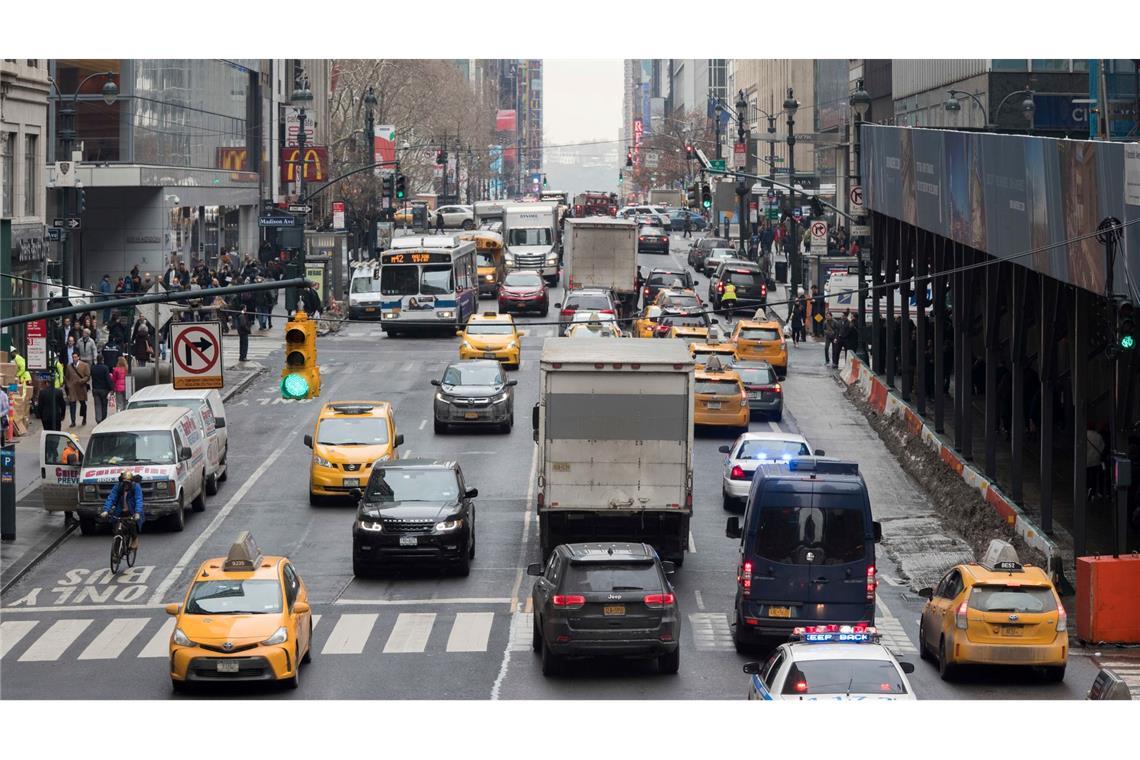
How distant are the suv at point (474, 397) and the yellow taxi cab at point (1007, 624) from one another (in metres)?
21.8

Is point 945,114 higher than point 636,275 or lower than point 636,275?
higher

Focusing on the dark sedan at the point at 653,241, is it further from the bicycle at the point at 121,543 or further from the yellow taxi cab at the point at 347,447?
the bicycle at the point at 121,543

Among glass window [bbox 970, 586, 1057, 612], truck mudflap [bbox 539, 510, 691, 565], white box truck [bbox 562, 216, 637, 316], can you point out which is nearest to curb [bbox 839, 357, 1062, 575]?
truck mudflap [bbox 539, 510, 691, 565]

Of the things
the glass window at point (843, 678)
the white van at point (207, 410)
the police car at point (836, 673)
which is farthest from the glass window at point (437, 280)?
the glass window at point (843, 678)

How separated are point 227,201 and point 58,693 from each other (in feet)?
237

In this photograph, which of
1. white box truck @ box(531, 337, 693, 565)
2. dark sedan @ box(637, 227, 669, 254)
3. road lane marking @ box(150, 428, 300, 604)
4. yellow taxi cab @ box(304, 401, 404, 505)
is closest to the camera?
white box truck @ box(531, 337, 693, 565)

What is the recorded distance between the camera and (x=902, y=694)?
17500 mm

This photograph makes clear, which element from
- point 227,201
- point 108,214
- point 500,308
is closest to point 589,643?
point 500,308

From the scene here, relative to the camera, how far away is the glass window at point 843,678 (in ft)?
57.7

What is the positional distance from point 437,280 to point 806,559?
3945cm

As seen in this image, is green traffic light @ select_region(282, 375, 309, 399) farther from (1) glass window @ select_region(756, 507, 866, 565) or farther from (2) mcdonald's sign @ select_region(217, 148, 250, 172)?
(2) mcdonald's sign @ select_region(217, 148, 250, 172)

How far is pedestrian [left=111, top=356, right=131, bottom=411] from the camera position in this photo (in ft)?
146

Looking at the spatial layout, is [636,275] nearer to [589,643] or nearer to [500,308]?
[500,308]

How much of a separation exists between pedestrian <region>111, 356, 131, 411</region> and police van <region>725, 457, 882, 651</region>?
23.7 meters
